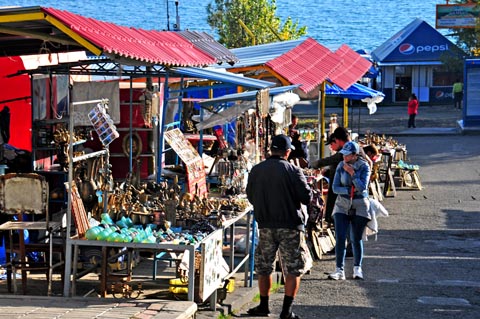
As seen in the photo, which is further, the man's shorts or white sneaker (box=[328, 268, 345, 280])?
white sneaker (box=[328, 268, 345, 280])

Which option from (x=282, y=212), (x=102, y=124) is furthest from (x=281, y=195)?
(x=102, y=124)

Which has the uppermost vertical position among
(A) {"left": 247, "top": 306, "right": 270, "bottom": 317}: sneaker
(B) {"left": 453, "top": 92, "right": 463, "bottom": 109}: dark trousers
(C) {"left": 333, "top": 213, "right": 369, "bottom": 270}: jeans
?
(B) {"left": 453, "top": 92, "right": 463, "bottom": 109}: dark trousers

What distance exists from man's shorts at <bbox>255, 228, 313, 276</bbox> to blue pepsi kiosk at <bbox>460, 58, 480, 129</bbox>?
91.2 feet

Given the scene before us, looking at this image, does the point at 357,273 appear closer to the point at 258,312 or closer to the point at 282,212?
the point at 258,312

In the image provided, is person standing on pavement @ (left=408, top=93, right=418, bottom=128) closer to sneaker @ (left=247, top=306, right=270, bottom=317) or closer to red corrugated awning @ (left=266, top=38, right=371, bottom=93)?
red corrugated awning @ (left=266, top=38, right=371, bottom=93)

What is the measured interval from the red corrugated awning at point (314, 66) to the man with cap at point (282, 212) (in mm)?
6051

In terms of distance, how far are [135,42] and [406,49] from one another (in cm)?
4331

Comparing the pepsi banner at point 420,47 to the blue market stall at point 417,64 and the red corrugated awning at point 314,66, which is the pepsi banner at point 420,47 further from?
the red corrugated awning at point 314,66

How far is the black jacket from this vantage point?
9.59 meters

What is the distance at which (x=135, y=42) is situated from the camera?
10.3 m

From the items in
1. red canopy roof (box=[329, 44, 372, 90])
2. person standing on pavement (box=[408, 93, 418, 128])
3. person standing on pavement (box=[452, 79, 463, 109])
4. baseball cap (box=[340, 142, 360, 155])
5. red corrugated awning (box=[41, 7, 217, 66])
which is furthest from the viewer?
person standing on pavement (box=[452, 79, 463, 109])

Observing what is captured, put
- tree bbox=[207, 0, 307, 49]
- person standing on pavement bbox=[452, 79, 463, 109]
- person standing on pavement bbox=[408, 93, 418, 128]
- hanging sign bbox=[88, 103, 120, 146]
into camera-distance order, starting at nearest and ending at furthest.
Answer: hanging sign bbox=[88, 103, 120, 146] < person standing on pavement bbox=[408, 93, 418, 128] < tree bbox=[207, 0, 307, 49] < person standing on pavement bbox=[452, 79, 463, 109]

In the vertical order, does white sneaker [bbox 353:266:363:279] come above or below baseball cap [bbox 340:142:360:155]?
below

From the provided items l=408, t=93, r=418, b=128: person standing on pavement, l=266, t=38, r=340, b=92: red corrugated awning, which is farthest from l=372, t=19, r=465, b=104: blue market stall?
→ l=266, t=38, r=340, b=92: red corrugated awning
